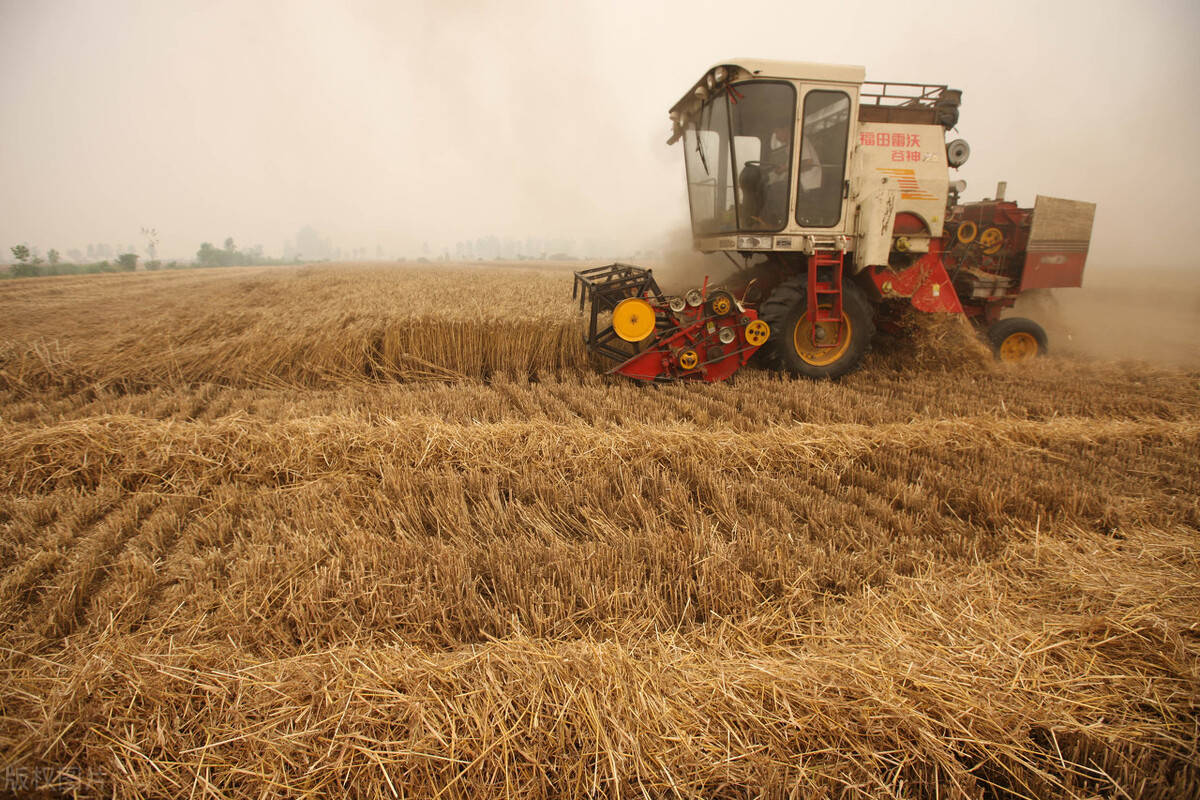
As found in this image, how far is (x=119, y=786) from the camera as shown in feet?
4.17

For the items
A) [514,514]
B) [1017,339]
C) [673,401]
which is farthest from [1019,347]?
[514,514]

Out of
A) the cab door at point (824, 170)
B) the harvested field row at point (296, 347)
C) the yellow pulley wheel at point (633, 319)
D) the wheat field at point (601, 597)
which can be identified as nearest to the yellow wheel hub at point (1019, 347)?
the wheat field at point (601, 597)

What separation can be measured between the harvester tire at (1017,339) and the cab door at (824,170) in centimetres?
295

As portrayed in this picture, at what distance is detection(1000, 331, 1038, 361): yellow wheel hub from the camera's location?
686 centimetres

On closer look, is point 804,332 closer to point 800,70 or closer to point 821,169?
point 821,169

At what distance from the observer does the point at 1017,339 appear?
6.90 meters

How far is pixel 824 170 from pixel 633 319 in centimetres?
268

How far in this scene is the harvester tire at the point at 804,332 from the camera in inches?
216

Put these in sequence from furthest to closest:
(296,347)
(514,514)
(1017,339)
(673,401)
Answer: (1017,339), (296,347), (673,401), (514,514)

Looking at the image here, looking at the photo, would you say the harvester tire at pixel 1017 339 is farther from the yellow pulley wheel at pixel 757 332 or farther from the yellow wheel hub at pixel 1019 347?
the yellow pulley wheel at pixel 757 332

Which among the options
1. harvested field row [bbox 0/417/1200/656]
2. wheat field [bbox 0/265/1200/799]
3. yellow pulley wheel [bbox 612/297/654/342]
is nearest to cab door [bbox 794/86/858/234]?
yellow pulley wheel [bbox 612/297/654/342]

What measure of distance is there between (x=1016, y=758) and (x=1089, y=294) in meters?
14.7

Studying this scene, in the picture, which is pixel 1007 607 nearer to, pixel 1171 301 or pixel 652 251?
pixel 652 251

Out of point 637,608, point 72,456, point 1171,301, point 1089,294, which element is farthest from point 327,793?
point 1171,301
